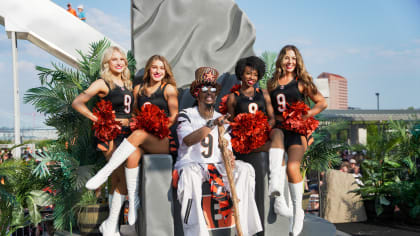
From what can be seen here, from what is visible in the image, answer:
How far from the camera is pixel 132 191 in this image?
11.8ft

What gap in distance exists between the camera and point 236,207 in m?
3.32

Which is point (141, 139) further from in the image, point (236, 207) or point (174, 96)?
point (236, 207)

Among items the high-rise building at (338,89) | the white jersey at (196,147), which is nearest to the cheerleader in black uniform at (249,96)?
the white jersey at (196,147)

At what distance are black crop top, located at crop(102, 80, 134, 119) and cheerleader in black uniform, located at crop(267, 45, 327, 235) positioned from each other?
1.53m

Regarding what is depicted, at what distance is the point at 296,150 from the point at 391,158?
4390mm

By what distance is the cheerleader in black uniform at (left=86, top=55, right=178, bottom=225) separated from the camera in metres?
3.51

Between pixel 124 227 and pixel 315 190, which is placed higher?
pixel 124 227

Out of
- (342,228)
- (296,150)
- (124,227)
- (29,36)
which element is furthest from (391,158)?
(29,36)

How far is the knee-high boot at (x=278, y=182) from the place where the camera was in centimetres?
355

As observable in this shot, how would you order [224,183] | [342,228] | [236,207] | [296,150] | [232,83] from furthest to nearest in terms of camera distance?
[342,228] < [232,83] < [296,150] < [224,183] < [236,207]

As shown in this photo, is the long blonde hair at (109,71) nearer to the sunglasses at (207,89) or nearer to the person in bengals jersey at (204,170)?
the person in bengals jersey at (204,170)

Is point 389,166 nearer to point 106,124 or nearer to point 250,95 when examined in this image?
point 250,95

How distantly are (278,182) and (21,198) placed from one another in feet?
10.8

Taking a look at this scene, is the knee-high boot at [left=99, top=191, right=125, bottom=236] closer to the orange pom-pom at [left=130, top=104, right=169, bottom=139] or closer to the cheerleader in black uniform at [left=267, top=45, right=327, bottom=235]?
the orange pom-pom at [left=130, top=104, right=169, bottom=139]
